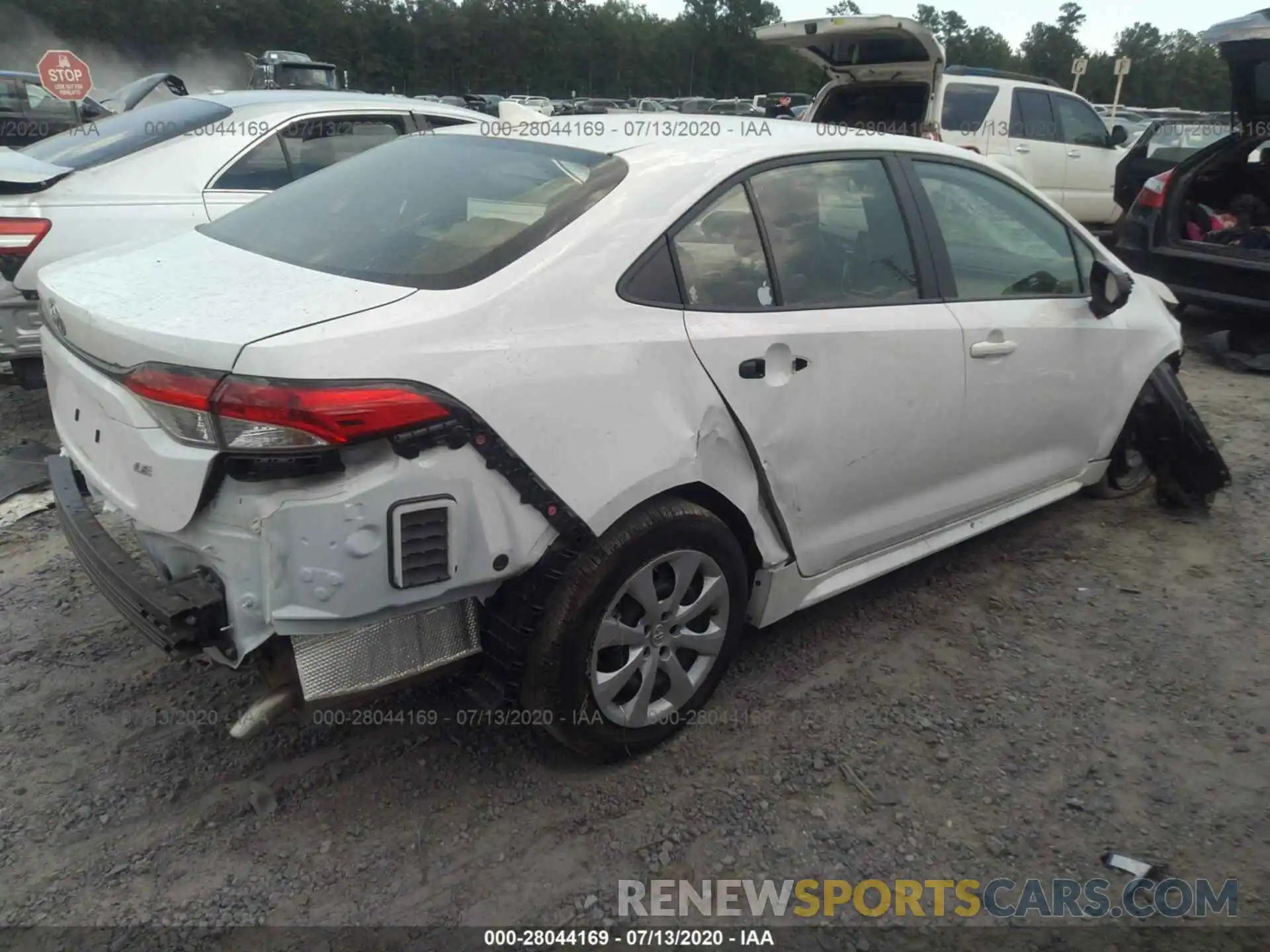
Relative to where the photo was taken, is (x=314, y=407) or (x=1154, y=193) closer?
(x=314, y=407)

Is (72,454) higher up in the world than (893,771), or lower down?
higher up

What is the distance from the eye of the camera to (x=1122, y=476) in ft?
14.5

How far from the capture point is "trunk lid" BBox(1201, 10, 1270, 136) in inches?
215

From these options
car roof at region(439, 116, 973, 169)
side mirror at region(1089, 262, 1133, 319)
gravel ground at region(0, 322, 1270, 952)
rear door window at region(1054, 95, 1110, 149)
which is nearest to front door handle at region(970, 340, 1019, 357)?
side mirror at region(1089, 262, 1133, 319)

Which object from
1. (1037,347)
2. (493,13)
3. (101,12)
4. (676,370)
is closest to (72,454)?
(676,370)

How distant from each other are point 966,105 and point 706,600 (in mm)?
8569

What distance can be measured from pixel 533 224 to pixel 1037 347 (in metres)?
1.99

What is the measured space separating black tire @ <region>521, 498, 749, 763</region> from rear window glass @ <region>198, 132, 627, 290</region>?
0.72 m

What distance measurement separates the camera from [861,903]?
2.24 m

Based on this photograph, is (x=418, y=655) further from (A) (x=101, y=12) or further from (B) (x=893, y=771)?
(A) (x=101, y=12)

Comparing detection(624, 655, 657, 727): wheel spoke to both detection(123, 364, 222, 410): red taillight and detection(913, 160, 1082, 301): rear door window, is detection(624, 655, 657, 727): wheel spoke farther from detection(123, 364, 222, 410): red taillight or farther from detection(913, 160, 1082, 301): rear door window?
detection(913, 160, 1082, 301): rear door window

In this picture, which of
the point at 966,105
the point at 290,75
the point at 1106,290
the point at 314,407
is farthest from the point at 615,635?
the point at 290,75

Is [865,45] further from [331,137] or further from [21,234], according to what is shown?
[21,234]

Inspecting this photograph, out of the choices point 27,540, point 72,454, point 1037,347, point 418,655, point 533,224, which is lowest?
point 27,540
